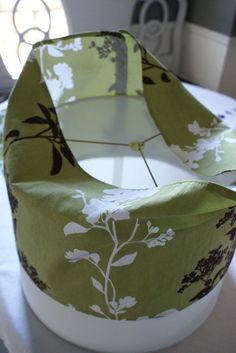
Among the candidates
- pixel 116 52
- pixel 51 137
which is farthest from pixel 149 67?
pixel 51 137

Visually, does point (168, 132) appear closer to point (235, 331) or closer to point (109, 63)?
point (109, 63)

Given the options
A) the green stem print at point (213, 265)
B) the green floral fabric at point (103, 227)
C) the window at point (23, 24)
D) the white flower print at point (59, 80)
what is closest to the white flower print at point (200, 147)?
the green floral fabric at point (103, 227)

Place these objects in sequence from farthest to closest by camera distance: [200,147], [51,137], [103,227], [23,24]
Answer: [23,24] < [200,147] < [51,137] < [103,227]

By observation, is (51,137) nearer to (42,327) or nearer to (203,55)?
(42,327)

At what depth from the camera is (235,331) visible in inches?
20.6

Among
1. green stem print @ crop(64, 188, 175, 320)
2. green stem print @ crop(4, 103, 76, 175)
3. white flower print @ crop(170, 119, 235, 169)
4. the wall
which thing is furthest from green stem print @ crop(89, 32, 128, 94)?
the wall

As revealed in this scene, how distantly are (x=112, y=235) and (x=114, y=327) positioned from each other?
6.2 inches

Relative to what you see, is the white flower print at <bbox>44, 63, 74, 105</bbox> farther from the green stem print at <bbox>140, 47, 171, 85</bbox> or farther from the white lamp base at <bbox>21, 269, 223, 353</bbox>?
the white lamp base at <bbox>21, 269, 223, 353</bbox>

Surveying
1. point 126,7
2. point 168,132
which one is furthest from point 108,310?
point 126,7

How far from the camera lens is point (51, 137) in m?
0.48

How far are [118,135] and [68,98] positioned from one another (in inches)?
6.2

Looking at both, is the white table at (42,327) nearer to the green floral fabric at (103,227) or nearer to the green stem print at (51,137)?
the green floral fabric at (103,227)

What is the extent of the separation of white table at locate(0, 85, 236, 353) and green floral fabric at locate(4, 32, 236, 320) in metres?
0.07

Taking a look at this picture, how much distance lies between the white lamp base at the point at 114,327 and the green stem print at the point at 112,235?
0.05 meters
